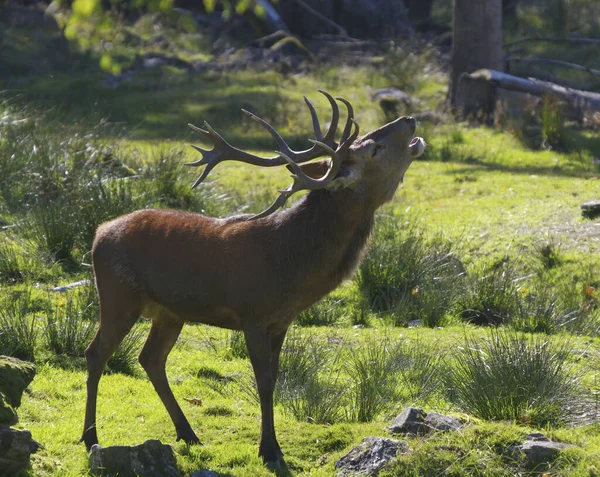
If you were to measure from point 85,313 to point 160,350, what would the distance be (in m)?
2.34

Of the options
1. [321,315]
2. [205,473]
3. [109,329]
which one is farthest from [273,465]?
Answer: [321,315]

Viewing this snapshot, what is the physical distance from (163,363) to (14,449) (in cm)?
138

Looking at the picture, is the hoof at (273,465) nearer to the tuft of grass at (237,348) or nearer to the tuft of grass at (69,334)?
the tuft of grass at (237,348)

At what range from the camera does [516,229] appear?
500 inches

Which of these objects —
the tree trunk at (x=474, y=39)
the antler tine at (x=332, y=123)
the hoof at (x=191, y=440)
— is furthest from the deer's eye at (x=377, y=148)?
the tree trunk at (x=474, y=39)

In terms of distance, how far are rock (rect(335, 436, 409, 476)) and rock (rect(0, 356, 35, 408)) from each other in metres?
2.06

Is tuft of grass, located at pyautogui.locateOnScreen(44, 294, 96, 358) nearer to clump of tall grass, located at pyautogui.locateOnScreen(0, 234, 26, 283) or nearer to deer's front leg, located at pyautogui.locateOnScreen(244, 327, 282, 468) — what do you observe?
clump of tall grass, located at pyautogui.locateOnScreen(0, 234, 26, 283)

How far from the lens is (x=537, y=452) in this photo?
19.8ft

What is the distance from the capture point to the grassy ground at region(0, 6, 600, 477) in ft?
22.1

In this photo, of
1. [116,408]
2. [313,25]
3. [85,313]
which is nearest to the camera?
[116,408]

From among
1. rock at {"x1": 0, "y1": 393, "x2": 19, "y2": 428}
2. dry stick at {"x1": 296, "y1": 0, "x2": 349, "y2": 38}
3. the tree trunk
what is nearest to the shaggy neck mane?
rock at {"x1": 0, "y1": 393, "x2": 19, "y2": 428}

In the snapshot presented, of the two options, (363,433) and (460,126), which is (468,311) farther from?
(460,126)

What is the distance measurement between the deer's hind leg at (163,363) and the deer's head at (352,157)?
3.44 ft

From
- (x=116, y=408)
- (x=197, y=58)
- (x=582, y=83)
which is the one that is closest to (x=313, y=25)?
(x=197, y=58)
